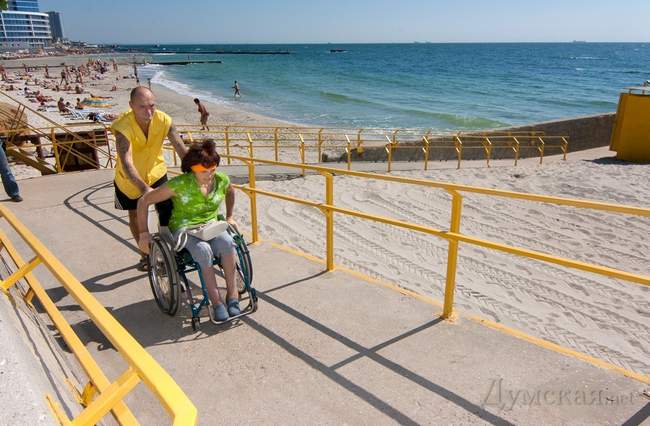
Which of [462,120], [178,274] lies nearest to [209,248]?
[178,274]

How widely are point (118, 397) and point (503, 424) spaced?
1886mm

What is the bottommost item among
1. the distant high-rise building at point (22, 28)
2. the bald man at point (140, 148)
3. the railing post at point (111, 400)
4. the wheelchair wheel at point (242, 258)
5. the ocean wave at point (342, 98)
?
the ocean wave at point (342, 98)

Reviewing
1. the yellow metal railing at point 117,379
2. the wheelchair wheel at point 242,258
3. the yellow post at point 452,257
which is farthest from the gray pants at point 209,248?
the yellow post at point 452,257

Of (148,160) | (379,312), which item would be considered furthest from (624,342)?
(148,160)

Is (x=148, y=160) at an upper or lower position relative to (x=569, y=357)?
upper

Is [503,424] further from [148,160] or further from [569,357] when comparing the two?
[148,160]

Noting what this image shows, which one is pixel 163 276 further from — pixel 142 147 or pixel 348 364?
pixel 348 364

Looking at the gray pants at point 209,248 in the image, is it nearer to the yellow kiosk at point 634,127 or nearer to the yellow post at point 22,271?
the yellow post at point 22,271

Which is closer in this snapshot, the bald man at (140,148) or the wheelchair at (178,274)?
the wheelchair at (178,274)

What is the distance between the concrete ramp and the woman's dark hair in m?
1.16

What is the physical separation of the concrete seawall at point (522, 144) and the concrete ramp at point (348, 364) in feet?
33.4

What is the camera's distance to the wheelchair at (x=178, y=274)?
10.5 ft

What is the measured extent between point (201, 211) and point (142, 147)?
2.89ft

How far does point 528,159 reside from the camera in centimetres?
1597
